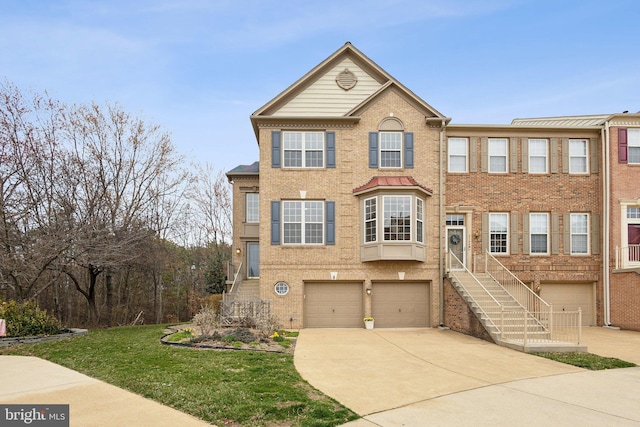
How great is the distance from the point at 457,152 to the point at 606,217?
634cm

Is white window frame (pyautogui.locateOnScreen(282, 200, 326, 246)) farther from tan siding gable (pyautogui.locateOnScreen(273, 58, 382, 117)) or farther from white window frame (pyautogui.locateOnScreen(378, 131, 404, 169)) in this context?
tan siding gable (pyautogui.locateOnScreen(273, 58, 382, 117))

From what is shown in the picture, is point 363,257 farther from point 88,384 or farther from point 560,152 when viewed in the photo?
point 88,384

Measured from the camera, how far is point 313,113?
1878 centimetres

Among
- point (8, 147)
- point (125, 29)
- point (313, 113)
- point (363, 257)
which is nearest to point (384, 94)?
point (313, 113)

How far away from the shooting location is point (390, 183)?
17812 mm

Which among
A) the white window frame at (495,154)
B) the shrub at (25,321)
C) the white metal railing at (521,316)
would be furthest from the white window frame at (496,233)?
the shrub at (25,321)

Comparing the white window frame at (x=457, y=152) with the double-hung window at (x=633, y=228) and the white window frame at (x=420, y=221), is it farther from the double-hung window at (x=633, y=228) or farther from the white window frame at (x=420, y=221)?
the double-hung window at (x=633, y=228)

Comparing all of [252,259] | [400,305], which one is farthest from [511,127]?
[252,259]

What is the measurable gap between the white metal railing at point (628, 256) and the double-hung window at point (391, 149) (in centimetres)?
919

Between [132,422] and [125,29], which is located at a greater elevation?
[125,29]

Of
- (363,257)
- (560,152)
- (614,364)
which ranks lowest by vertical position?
(614,364)

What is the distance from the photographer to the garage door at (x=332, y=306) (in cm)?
1845

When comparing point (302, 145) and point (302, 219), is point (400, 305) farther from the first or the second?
point (302, 145)

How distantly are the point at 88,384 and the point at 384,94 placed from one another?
1408 centimetres
